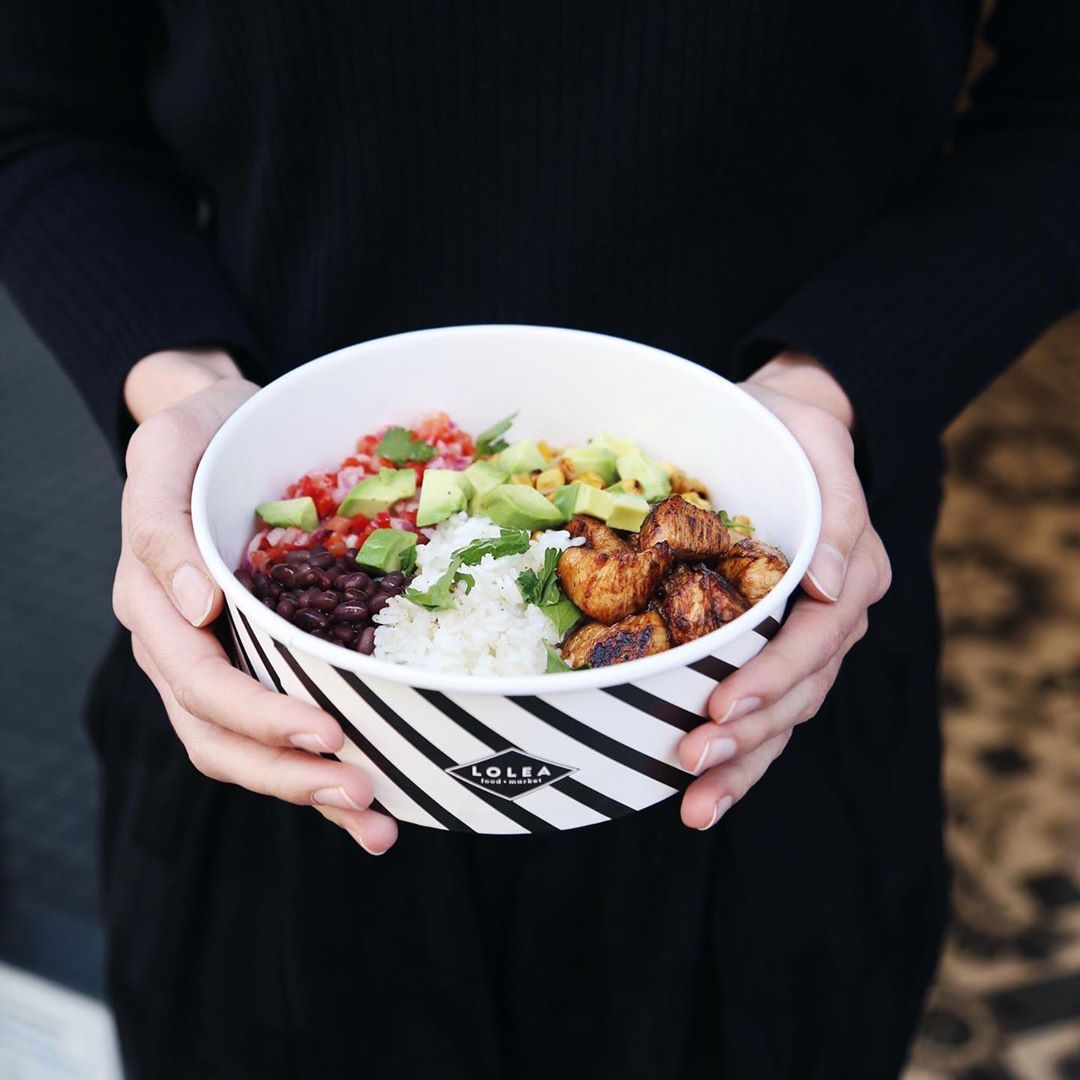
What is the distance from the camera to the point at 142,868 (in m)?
1.19

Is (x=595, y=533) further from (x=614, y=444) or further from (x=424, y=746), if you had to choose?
(x=424, y=746)

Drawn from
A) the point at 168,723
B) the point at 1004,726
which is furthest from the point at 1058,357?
the point at 168,723

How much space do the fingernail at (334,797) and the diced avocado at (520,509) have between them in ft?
0.93

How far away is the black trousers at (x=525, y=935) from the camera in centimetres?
110

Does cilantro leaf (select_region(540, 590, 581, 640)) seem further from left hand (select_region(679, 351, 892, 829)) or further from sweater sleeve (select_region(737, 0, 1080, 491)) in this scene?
sweater sleeve (select_region(737, 0, 1080, 491))

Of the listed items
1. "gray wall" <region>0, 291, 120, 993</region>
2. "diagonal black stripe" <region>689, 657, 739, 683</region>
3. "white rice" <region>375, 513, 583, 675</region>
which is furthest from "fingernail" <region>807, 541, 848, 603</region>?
"gray wall" <region>0, 291, 120, 993</region>

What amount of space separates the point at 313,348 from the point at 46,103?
0.40 metres

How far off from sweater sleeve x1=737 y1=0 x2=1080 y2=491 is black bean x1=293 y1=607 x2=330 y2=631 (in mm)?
576

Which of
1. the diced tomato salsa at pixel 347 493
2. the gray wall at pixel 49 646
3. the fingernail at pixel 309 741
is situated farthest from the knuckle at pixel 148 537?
the gray wall at pixel 49 646

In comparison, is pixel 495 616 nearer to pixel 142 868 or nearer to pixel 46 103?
pixel 142 868

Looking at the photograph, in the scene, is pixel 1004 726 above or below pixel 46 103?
below

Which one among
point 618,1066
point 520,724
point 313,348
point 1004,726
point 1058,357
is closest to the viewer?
point 520,724

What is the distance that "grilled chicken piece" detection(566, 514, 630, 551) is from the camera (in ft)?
3.11

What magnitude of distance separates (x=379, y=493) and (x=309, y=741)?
0.97 feet
